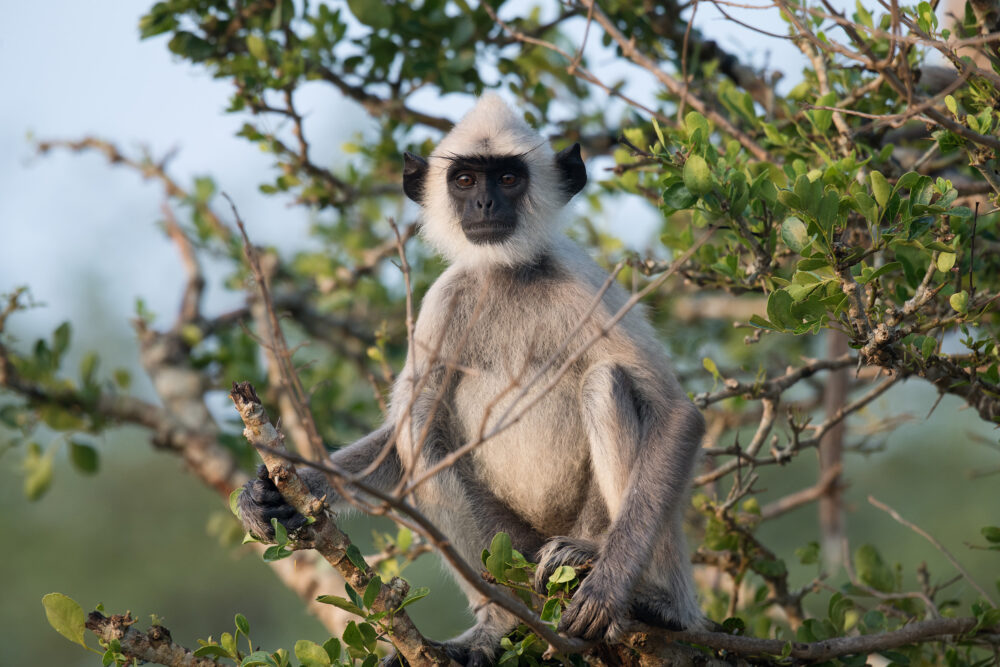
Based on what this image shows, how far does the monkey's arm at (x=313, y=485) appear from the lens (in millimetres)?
3412

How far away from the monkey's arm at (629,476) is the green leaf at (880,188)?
1229mm

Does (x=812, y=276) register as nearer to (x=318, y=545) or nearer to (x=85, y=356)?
(x=318, y=545)

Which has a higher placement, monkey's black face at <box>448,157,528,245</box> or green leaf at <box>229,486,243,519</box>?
monkey's black face at <box>448,157,528,245</box>

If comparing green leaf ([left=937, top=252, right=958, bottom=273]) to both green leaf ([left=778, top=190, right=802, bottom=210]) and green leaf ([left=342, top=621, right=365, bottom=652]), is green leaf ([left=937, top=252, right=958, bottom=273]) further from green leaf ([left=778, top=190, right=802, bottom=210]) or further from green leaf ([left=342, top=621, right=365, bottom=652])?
green leaf ([left=342, top=621, right=365, bottom=652])

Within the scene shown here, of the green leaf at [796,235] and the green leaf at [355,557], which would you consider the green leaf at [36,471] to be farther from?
the green leaf at [796,235]

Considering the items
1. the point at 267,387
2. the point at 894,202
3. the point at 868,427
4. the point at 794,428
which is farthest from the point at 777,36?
the point at 267,387

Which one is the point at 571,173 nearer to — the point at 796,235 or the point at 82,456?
the point at 796,235

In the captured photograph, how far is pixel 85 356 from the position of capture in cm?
595

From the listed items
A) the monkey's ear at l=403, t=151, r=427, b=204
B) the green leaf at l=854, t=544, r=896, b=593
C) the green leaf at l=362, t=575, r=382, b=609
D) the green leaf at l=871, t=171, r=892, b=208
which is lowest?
the green leaf at l=854, t=544, r=896, b=593

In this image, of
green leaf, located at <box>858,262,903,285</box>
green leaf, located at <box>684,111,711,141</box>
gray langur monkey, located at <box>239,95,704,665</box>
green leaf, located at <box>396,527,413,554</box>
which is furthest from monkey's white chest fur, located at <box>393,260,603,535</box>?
green leaf, located at <box>858,262,903,285</box>

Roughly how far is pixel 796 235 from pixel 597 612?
145cm

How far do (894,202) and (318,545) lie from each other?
2097 mm

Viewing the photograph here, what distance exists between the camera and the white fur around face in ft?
14.9

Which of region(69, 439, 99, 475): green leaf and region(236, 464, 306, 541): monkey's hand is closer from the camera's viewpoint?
region(236, 464, 306, 541): monkey's hand
